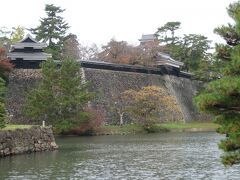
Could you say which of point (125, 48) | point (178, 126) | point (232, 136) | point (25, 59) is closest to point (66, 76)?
point (25, 59)

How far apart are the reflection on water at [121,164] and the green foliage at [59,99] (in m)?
10.7

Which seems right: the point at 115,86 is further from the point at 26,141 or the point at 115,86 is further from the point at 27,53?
the point at 26,141

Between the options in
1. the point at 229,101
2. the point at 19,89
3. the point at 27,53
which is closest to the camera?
the point at 229,101

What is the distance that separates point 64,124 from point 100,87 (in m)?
10.7

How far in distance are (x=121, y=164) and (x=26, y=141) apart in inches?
297

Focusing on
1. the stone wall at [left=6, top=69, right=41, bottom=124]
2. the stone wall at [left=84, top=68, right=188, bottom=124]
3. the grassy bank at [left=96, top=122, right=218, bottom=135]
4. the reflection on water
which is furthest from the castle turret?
the reflection on water

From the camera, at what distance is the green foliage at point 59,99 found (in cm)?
3659

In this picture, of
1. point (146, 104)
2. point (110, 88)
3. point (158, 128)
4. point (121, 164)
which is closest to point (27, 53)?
point (110, 88)

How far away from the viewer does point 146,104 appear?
43312mm

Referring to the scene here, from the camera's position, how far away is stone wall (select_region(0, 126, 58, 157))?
907 inches

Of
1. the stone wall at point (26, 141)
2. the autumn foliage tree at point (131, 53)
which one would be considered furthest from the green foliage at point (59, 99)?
the autumn foliage tree at point (131, 53)

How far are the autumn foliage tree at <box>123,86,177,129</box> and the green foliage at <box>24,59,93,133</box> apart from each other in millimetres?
6783

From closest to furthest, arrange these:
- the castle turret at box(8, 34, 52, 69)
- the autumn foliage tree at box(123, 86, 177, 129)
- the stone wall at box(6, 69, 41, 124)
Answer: the stone wall at box(6, 69, 41, 124)
the autumn foliage tree at box(123, 86, 177, 129)
the castle turret at box(8, 34, 52, 69)

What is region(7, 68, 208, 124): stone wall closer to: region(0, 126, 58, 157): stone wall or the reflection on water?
region(0, 126, 58, 157): stone wall
